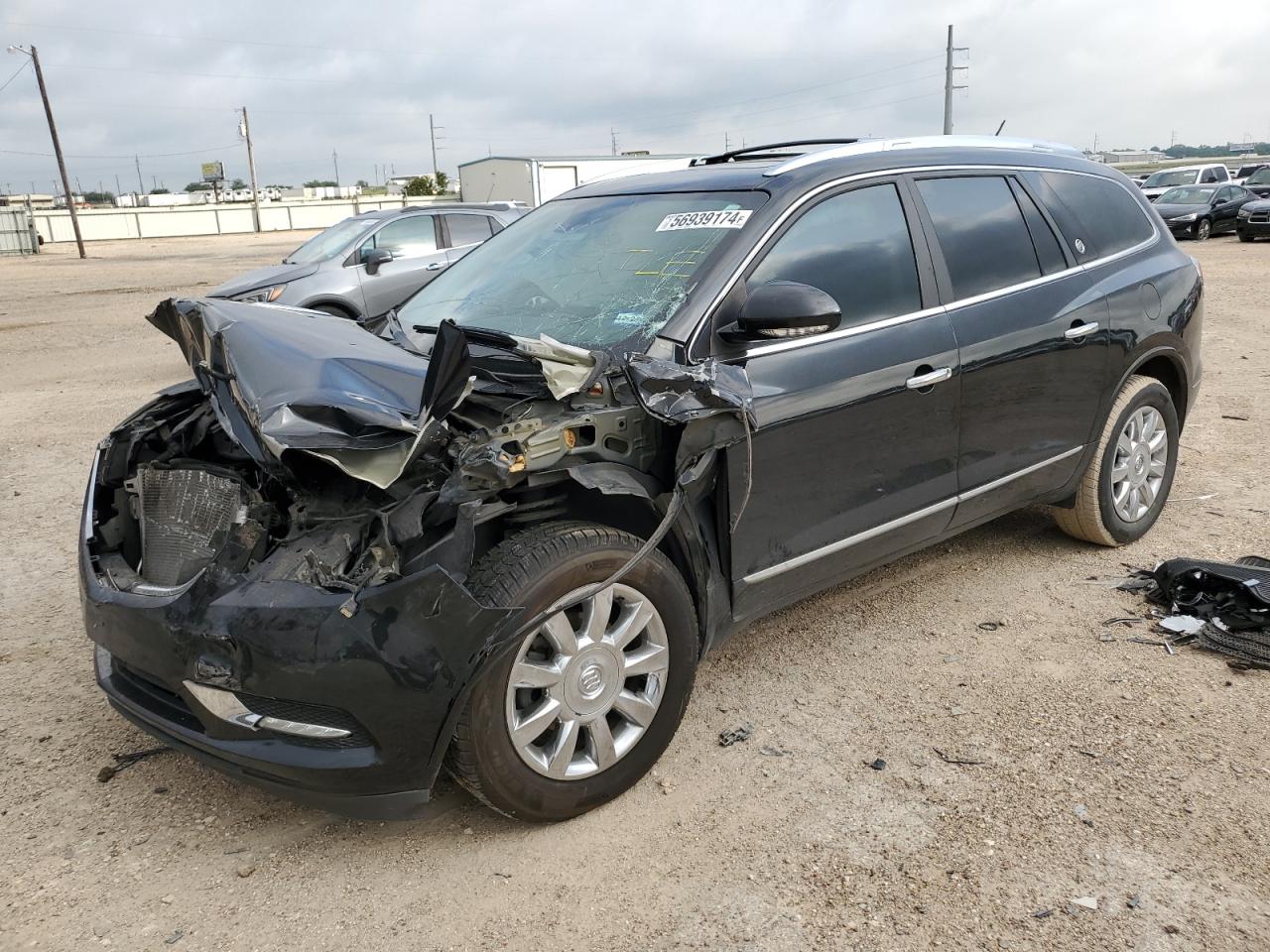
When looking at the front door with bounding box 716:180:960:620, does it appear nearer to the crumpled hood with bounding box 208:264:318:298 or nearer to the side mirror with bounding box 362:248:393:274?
the side mirror with bounding box 362:248:393:274

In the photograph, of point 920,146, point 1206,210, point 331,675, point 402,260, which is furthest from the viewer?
point 1206,210

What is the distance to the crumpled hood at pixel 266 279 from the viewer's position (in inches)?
391

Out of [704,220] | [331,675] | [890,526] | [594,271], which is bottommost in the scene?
[890,526]

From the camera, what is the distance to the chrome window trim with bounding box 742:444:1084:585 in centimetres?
330

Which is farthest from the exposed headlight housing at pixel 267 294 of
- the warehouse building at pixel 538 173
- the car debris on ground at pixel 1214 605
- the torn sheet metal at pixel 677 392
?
the warehouse building at pixel 538 173

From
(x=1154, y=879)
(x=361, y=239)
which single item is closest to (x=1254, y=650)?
(x=1154, y=879)

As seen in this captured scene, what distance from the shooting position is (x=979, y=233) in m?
3.92

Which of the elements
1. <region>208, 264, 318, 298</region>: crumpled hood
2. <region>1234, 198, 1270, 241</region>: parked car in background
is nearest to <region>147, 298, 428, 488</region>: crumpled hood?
<region>208, 264, 318, 298</region>: crumpled hood

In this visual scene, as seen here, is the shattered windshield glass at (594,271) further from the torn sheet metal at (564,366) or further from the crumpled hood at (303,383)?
the crumpled hood at (303,383)

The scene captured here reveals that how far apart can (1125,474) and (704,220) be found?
249 centimetres

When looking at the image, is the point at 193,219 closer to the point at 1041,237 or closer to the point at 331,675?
the point at 1041,237

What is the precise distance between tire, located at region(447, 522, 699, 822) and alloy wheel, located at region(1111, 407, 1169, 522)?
8.56ft

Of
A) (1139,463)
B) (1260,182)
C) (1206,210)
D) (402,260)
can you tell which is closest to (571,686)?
(1139,463)

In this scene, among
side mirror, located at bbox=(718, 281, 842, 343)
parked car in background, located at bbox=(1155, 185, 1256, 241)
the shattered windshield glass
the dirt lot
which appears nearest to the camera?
the dirt lot
